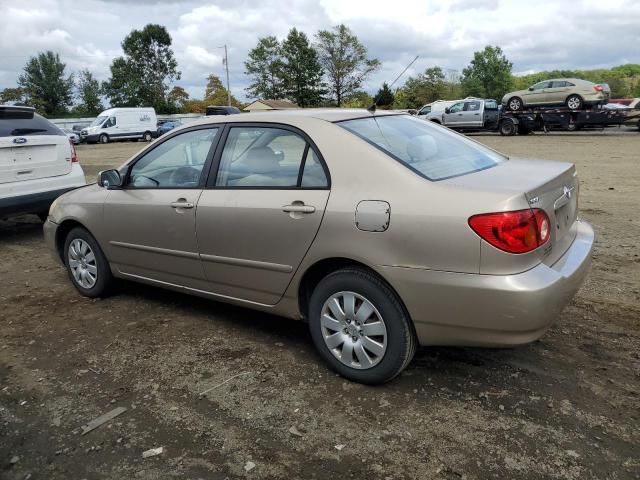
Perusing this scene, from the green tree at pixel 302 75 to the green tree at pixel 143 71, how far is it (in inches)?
626

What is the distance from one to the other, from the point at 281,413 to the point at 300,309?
71cm

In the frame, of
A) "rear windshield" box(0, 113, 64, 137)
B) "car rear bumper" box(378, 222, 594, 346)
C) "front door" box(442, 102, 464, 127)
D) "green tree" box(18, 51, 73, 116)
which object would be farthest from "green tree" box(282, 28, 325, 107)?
"car rear bumper" box(378, 222, 594, 346)

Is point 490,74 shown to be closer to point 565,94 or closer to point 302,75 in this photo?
point 302,75

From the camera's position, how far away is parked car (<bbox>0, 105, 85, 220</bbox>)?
21.4 ft

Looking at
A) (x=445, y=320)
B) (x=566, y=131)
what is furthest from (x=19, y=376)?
(x=566, y=131)

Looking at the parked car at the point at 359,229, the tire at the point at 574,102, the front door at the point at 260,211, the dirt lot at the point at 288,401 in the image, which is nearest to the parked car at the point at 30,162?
the dirt lot at the point at 288,401

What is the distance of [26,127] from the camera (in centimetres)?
678

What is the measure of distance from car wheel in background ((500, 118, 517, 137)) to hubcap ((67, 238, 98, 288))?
2532cm

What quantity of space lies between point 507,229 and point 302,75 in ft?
246

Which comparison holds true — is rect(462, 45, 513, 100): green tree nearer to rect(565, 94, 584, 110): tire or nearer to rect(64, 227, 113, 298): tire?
rect(565, 94, 584, 110): tire

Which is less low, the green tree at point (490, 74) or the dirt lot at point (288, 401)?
the green tree at point (490, 74)

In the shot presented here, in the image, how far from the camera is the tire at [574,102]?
80.7 ft

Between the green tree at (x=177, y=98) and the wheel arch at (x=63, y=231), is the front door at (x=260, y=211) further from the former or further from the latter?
the green tree at (x=177, y=98)

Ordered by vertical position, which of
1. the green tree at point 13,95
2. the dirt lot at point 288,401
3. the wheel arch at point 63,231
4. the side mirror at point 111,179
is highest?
the green tree at point 13,95
